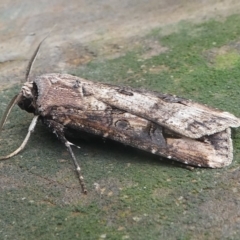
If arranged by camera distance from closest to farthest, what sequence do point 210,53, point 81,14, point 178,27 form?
point 210,53 < point 178,27 < point 81,14

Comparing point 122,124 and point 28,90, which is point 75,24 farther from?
point 122,124

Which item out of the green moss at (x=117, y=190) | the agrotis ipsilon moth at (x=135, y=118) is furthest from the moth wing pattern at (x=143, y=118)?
the green moss at (x=117, y=190)

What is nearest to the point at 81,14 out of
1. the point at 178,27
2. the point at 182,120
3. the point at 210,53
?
the point at 178,27

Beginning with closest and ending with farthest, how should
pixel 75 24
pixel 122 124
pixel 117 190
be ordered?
pixel 117 190 → pixel 122 124 → pixel 75 24

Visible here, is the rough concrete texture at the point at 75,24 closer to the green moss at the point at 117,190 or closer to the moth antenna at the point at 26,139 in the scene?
the green moss at the point at 117,190

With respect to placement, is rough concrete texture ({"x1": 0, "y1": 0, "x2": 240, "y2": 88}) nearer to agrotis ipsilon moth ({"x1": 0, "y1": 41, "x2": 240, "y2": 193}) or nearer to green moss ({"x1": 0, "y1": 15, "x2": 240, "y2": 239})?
green moss ({"x1": 0, "y1": 15, "x2": 240, "y2": 239})

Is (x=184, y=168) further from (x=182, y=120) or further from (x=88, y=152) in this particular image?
(x=88, y=152)

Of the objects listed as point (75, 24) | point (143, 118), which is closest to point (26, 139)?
point (143, 118)

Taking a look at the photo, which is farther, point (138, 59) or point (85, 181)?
point (138, 59)
